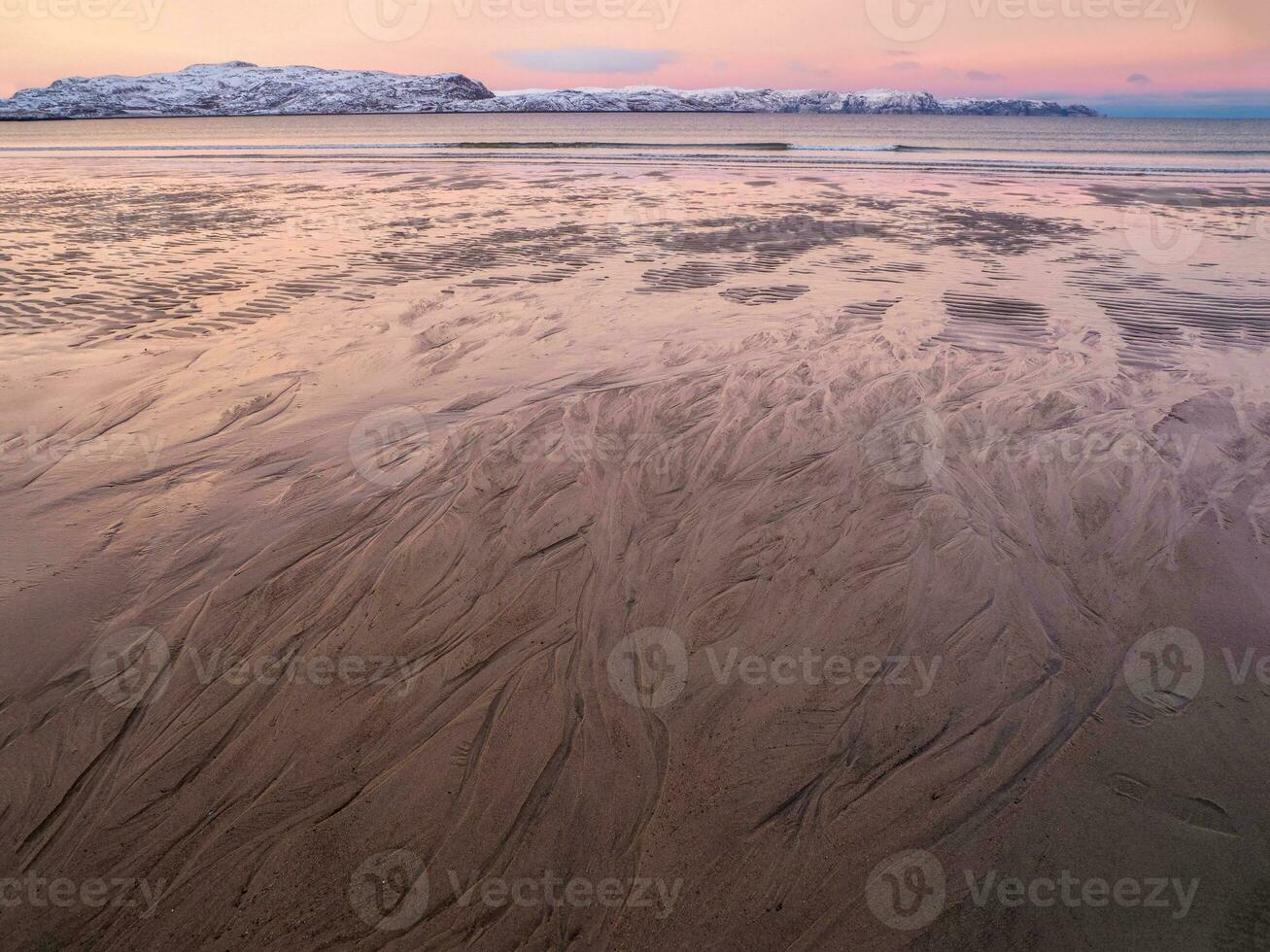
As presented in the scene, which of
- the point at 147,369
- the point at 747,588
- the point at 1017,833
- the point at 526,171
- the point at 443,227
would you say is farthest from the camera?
the point at 526,171

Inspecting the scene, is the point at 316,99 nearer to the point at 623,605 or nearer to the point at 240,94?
the point at 240,94

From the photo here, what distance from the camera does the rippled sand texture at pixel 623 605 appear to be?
247cm

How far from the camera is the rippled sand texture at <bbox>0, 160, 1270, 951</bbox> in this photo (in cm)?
247

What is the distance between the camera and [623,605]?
375cm

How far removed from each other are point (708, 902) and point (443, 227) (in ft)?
48.8

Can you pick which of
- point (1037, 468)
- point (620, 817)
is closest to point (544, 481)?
point (620, 817)

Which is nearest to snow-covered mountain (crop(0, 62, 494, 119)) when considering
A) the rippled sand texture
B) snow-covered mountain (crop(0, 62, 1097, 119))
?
snow-covered mountain (crop(0, 62, 1097, 119))

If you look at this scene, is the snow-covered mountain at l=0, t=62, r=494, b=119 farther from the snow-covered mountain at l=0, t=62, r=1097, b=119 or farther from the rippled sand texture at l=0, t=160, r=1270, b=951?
the rippled sand texture at l=0, t=160, r=1270, b=951

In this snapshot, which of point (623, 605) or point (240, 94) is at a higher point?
point (240, 94)

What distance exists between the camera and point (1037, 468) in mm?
5109

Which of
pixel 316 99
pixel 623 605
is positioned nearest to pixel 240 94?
pixel 316 99

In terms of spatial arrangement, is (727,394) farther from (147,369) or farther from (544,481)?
(147,369)

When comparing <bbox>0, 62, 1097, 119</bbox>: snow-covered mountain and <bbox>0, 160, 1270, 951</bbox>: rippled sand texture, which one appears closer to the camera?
<bbox>0, 160, 1270, 951</bbox>: rippled sand texture

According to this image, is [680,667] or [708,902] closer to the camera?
[708,902]
